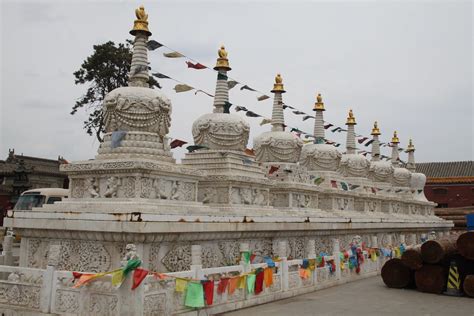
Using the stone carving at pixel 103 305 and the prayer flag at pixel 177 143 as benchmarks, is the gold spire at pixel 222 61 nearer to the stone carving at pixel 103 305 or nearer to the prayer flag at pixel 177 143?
the prayer flag at pixel 177 143

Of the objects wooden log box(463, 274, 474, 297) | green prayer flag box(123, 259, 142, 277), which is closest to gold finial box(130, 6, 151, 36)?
green prayer flag box(123, 259, 142, 277)

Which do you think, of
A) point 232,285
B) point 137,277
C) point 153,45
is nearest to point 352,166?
point 153,45

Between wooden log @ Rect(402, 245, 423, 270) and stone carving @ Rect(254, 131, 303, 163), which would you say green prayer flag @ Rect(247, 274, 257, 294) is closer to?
wooden log @ Rect(402, 245, 423, 270)

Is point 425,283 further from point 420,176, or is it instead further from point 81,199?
point 420,176

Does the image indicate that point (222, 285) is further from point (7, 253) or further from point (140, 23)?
point (140, 23)

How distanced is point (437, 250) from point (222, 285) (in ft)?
22.2

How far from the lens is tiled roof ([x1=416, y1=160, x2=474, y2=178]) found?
178 ft

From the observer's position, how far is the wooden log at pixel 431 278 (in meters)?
15.2

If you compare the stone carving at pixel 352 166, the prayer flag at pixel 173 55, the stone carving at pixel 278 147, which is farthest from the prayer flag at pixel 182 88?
the stone carving at pixel 352 166

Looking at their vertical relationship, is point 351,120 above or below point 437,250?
above

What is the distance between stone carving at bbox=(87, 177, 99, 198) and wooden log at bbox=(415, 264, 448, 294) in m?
9.47

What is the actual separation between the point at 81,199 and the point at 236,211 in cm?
487

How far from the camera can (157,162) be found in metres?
13.1

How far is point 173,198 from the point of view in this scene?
13.5m
